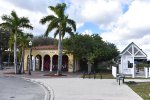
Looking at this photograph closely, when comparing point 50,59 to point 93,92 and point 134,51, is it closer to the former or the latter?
point 134,51

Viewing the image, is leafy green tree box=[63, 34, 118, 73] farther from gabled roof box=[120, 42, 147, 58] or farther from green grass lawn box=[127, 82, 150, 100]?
green grass lawn box=[127, 82, 150, 100]

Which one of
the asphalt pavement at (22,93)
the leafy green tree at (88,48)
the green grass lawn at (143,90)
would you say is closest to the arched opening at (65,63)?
the leafy green tree at (88,48)

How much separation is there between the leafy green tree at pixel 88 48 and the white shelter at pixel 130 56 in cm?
800

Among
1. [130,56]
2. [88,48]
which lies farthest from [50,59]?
[130,56]

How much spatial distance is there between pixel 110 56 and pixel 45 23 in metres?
12.6

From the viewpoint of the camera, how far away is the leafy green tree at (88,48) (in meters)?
50.5

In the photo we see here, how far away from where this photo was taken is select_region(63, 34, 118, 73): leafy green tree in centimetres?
5053

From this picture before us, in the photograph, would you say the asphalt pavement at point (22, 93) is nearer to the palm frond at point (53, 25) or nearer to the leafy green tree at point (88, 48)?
the palm frond at point (53, 25)

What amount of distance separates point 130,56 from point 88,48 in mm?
11517

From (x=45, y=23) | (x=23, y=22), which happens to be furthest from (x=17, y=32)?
(x=45, y=23)

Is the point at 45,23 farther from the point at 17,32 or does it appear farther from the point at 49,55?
the point at 49,55

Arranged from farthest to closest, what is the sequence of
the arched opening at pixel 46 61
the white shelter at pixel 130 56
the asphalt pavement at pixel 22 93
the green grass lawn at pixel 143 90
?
the arched opening at pixel 46 61 → the white shelter at pixel 130 56 → the green grass lawn at pixel 143 90 → the asphalt pavement at pixel 22 93

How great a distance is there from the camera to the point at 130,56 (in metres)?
41.4

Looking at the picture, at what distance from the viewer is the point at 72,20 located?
44625 mm
